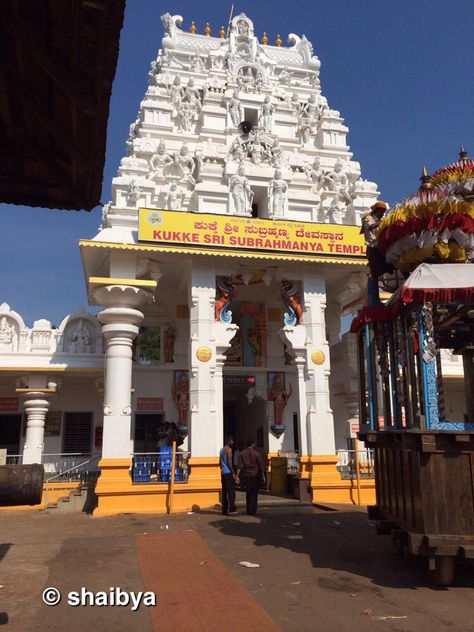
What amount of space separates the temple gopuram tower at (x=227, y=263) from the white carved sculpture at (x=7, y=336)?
3645 mm

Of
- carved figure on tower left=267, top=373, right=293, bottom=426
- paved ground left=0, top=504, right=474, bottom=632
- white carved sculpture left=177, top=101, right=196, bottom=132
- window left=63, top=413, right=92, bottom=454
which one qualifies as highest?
white carved sculpture left=177, top=101, right=196, bottom=132

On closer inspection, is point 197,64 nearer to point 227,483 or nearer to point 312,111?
point 312,111

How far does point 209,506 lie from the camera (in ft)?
38.3

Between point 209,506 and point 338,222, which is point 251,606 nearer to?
point 209,506

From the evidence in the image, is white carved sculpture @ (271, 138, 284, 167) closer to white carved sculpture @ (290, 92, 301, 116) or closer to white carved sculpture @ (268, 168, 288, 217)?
white carved sculpture @ (268, 168, 288, 217)

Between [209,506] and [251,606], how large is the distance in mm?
6925

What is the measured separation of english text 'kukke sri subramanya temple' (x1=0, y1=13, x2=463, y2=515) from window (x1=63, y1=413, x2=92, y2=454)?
5 centimetres

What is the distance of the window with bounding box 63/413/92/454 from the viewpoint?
16344 mm

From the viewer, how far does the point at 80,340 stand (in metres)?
16.2

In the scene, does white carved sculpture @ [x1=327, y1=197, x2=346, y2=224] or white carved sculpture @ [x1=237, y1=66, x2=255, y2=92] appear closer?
white carved sculpture @ [x1=327, y1=197, x2=346, y2=224]

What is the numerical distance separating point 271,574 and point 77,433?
39.0 ft

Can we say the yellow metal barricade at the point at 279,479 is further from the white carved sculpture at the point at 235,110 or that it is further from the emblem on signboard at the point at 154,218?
the white carved sculpture at the point at 235,110

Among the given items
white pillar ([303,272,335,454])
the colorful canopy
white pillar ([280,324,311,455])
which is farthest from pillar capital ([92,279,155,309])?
the colorful canopy

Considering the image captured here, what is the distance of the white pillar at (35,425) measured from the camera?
14.8 m
